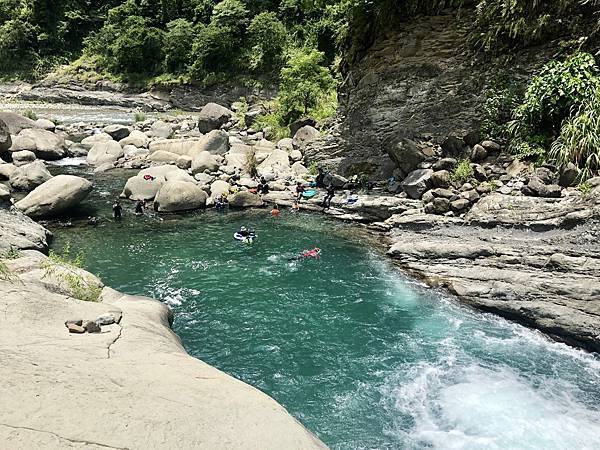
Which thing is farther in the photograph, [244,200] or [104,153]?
[104,153]

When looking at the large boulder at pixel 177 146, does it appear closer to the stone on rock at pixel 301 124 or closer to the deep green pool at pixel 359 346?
the stone on rock at pixel 301 124

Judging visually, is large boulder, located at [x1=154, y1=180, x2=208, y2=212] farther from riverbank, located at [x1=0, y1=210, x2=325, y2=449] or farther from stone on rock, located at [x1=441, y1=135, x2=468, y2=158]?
riverbank, located at [x1=0, y1=210, x2=325, y2=449]

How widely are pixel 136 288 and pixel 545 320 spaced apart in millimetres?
11586

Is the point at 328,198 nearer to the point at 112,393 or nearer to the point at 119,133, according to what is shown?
the point at 112,393

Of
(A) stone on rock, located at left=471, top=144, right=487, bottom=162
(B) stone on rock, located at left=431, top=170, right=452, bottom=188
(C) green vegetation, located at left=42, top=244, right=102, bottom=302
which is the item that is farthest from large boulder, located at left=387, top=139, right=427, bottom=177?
(C) green vegetation, located at left=42, top=244, right=102, bottom=302

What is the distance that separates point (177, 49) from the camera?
57375 millimetres

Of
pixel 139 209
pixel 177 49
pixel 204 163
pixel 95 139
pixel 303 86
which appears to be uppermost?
pixel 177 49

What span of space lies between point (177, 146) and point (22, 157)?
9.05 metres

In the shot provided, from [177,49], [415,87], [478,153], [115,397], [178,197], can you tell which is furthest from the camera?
[177,49]

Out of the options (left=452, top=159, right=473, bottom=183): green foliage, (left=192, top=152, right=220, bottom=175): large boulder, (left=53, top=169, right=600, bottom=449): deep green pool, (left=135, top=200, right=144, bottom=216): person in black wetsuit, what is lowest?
(left=135, top=200, right=144, bottom=216): person in black wetsuit

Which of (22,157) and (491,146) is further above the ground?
(491,146)

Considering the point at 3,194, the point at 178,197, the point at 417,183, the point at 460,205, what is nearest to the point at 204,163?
the point at 178,197

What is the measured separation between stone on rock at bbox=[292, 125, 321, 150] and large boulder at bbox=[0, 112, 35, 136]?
63.5ft

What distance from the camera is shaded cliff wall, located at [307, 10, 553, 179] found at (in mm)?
18734
